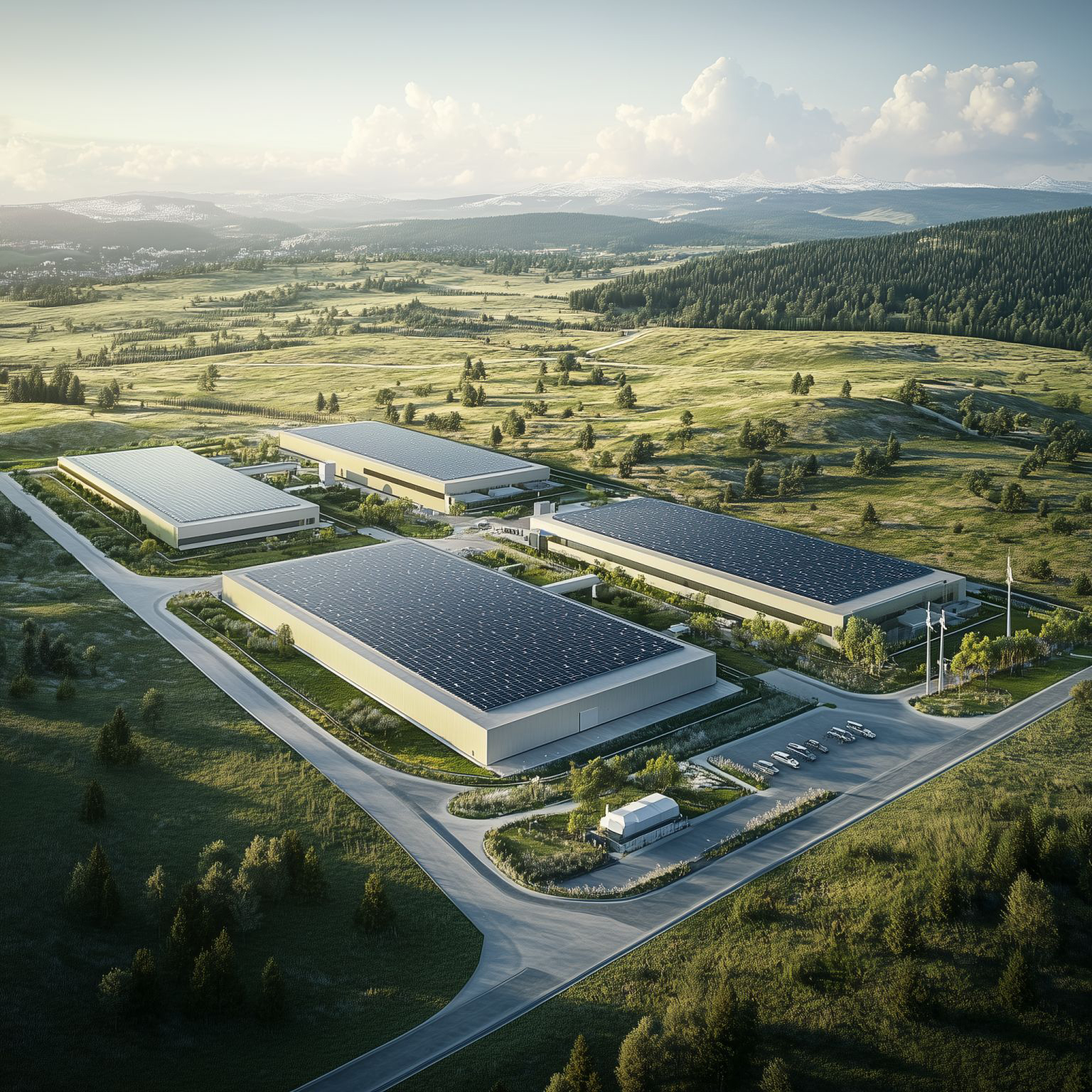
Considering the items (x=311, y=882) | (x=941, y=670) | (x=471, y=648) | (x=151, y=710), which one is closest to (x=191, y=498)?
(x=151, y=710)

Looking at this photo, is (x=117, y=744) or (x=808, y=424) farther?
(x=808, y=424)

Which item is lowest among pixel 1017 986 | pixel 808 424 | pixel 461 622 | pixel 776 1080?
pixel 776 1080

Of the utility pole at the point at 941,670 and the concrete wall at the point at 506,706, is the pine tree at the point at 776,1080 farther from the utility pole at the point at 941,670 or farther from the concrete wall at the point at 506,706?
the utility pole at the point at 941,670

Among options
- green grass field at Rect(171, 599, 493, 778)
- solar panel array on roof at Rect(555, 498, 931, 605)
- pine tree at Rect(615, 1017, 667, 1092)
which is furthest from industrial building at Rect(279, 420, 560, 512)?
pine tree at Rect(615, 1017, 667, 1092)

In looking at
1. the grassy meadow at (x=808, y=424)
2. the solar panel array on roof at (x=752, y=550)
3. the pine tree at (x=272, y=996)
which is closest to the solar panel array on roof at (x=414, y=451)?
the grassy meadow at (x=808, y=424)

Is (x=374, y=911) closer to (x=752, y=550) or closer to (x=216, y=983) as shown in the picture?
(x=216, y=983)

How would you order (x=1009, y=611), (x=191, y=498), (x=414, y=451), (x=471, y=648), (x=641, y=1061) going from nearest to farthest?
1. (x=641, y=1061)
2. (x=471, y=648)
3. (x=1009, y=611)
4. (x=191, y=498)
5. (x=414, y=451)

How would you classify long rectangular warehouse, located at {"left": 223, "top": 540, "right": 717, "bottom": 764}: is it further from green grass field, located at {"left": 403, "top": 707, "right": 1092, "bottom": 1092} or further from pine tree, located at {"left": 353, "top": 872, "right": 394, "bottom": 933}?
green grass field, located at {"left": 403, "top": 707, "right": 1092, "bottom": 1092}
